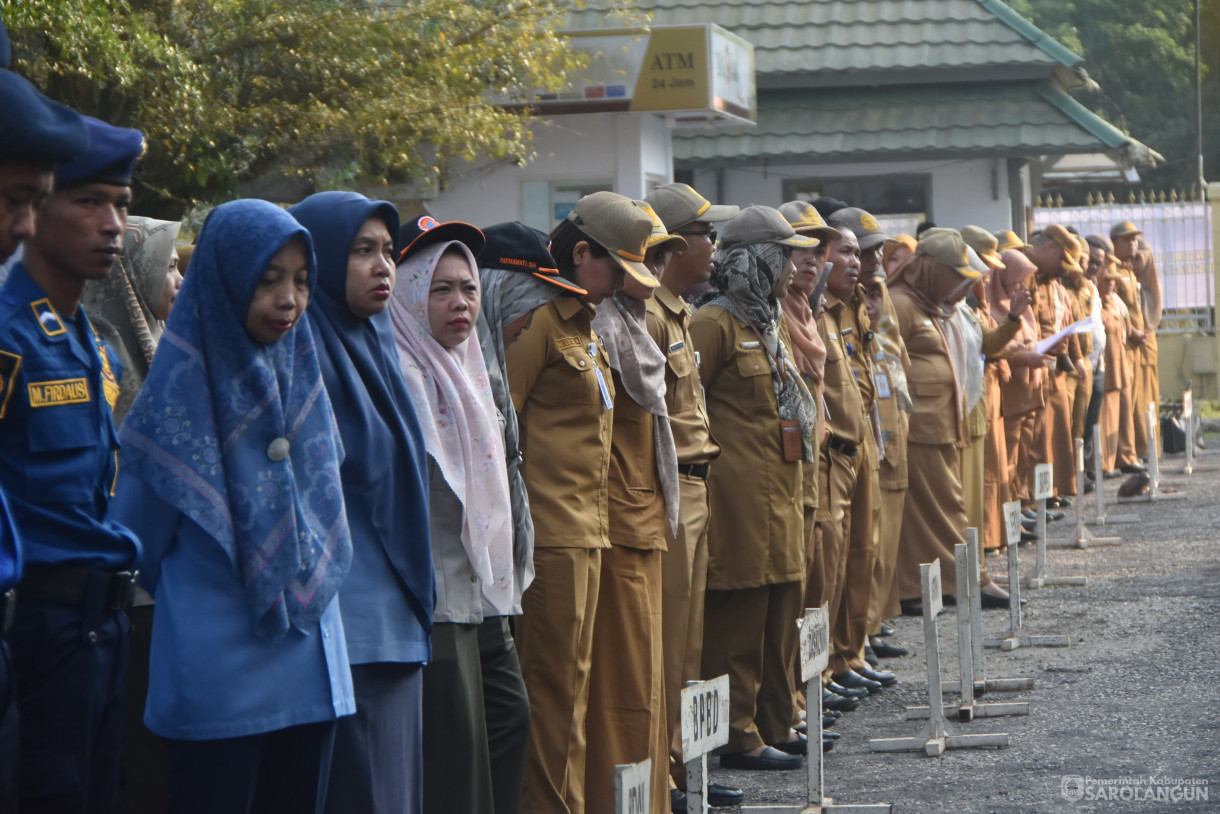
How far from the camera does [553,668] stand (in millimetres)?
4992

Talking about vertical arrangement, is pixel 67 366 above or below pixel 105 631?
above

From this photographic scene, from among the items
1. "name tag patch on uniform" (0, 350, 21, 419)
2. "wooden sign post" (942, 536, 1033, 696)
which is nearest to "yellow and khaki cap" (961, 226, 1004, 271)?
"wooden sign post" (942, 536, 1033, 696)

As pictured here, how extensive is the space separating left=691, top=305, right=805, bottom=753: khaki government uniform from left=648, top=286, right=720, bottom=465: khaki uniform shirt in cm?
54

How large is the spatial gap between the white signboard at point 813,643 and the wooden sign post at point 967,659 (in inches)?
60.7

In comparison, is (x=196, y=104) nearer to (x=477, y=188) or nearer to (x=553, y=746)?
(x=477, y=188)

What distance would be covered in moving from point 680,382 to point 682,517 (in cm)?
50

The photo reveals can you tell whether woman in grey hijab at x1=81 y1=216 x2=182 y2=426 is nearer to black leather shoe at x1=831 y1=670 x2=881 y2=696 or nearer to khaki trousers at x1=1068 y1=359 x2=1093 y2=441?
black leather shoe at x1=831 y1=670 x2=881 y2=696

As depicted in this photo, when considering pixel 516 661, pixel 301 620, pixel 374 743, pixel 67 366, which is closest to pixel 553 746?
pixel 516 661

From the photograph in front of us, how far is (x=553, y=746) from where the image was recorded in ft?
16.5

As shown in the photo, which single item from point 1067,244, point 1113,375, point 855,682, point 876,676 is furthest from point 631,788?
point 1113,375

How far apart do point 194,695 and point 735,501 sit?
146 inches

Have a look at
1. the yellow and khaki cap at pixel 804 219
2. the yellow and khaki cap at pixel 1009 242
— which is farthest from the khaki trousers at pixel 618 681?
the yellow and khaki cap at pixel 1009 242

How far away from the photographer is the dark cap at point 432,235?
170 inches

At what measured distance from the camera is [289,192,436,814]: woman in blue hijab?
366 cm
